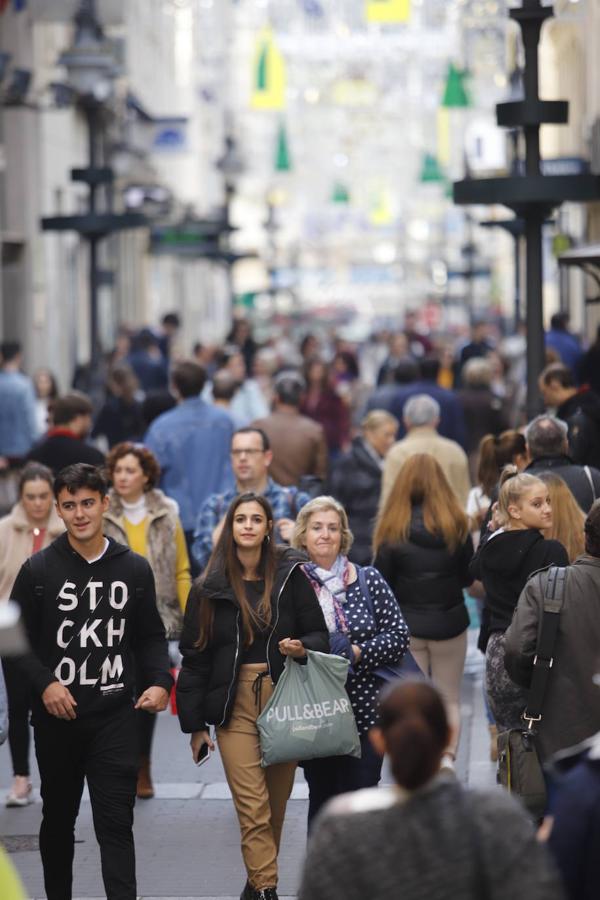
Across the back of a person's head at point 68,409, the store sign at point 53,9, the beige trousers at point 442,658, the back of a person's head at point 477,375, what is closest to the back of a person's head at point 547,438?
the beige trousers at point 442,658

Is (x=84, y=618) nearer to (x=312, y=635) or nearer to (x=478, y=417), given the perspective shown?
(x=312, y=635)

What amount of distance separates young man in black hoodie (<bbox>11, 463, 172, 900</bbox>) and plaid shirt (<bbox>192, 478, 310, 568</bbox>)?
2.38 metres

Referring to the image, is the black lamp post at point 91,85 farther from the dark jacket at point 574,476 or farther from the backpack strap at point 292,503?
the dark jacket at point 574,476

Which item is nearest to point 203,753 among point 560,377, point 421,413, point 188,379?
point 421,413

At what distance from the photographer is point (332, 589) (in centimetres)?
787

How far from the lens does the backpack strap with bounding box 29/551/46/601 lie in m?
7.15

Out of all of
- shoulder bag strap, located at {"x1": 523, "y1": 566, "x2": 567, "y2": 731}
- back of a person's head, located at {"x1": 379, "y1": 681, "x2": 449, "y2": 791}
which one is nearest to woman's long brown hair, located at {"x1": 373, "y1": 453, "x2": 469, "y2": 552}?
shoulder bag strap, located at {"x1": 523, "y1": 566, "x2": 567, "y2": 731}

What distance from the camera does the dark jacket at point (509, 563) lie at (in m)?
7.93

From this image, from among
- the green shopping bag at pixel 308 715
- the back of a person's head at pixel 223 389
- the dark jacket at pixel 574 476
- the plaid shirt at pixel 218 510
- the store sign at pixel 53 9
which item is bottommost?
the green shopping bag at pixel 308 715

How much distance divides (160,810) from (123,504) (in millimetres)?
1524

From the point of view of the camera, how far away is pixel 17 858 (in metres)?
8.77

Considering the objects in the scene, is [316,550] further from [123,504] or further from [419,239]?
[419,239]

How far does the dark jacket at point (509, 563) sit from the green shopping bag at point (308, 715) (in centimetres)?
96

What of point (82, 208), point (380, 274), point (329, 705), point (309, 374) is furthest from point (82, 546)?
point (380, 274)
